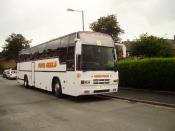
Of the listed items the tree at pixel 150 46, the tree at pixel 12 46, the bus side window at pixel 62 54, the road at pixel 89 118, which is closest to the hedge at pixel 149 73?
the road at pixel 89 118

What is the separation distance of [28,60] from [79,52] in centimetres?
1117

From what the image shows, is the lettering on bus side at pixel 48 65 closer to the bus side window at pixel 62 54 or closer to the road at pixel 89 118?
the bus side window at pixel 62 54

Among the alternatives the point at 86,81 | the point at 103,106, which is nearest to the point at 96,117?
the point at 103,106

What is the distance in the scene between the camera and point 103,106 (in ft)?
43.3

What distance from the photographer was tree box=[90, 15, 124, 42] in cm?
4528

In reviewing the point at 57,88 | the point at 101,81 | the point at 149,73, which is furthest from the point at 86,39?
the point at 149,73

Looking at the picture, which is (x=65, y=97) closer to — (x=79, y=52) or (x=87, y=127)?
(x=79, y=52)

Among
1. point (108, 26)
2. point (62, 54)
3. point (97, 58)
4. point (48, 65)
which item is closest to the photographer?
point (97, 58)

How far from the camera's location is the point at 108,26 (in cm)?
4519

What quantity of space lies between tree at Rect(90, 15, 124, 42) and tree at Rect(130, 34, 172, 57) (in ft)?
24.1

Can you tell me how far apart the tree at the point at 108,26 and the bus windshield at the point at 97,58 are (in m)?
30.1

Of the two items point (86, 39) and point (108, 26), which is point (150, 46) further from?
point (86, 39)

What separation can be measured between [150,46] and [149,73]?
A: 2005 centimetres

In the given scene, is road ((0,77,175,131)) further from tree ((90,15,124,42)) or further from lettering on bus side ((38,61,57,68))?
tree ((90,15,124,42))
